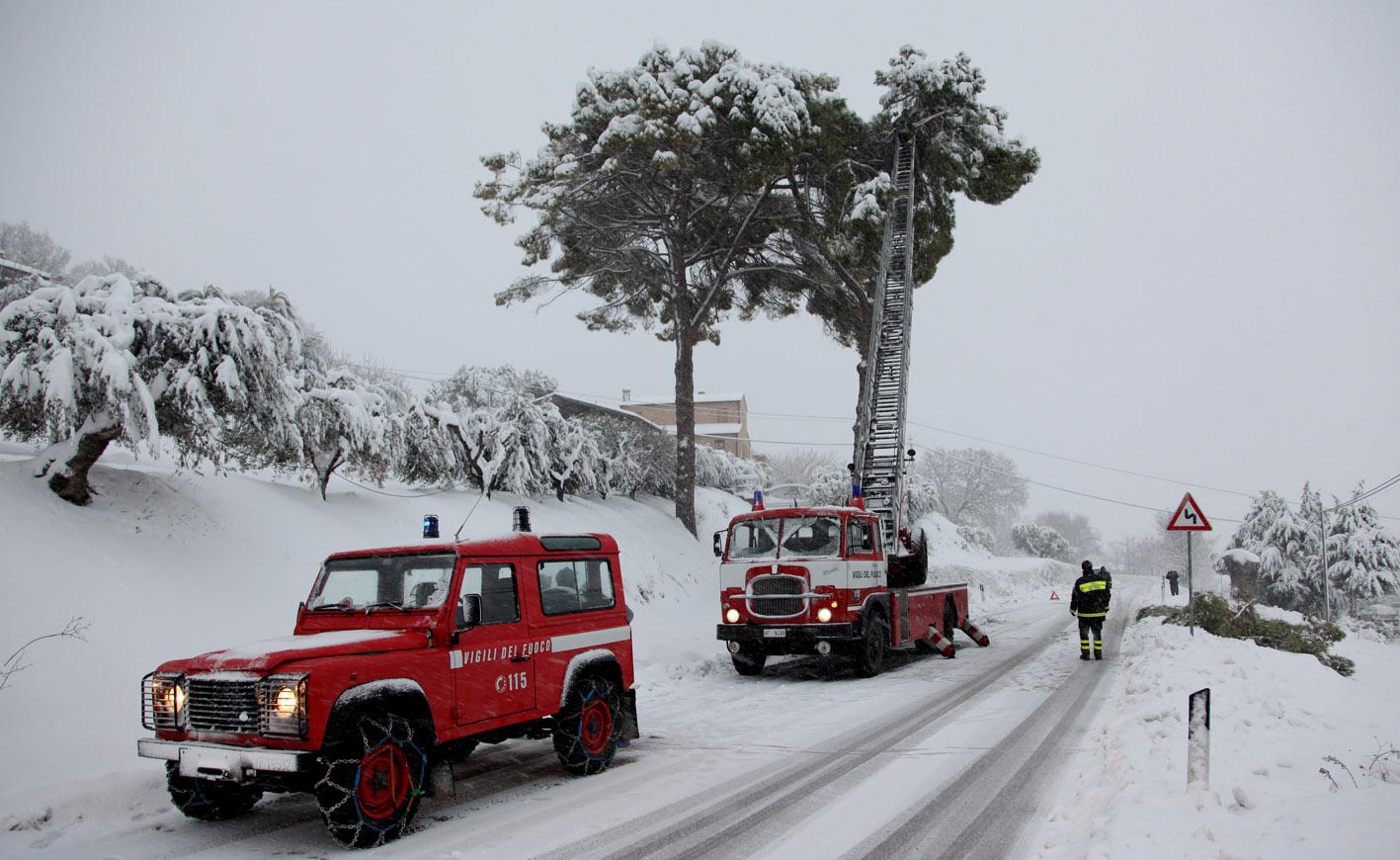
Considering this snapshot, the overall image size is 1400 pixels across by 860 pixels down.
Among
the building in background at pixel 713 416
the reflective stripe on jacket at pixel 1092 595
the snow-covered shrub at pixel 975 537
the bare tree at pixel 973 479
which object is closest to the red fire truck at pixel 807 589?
the reflective stripe on jacket at pixel 1092 595

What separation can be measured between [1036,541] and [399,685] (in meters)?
85.5

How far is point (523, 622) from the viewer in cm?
688

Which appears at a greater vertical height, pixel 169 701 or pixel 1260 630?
pixel 169 701

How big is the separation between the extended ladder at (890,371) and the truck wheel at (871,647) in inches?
94.1

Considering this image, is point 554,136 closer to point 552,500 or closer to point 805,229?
point 805,229

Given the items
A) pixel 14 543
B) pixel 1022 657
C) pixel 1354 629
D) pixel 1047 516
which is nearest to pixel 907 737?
pixel 1022 657

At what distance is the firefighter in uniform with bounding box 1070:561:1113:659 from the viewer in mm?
14367

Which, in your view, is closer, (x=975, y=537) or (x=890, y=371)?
(x=890, y=371)

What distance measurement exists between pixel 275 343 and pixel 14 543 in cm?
397

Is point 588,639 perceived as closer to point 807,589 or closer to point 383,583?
point 383,583

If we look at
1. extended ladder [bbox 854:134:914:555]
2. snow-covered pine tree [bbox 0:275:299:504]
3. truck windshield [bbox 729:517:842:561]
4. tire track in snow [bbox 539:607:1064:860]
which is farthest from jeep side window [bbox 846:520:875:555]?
snow-covered pine tree [bbox 0:275:299:504]

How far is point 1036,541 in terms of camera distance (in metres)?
83.5

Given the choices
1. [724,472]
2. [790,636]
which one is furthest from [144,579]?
[724,472]

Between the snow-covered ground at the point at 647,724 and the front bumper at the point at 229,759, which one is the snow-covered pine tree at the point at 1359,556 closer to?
the snow-covered ground at the point at 647,724
